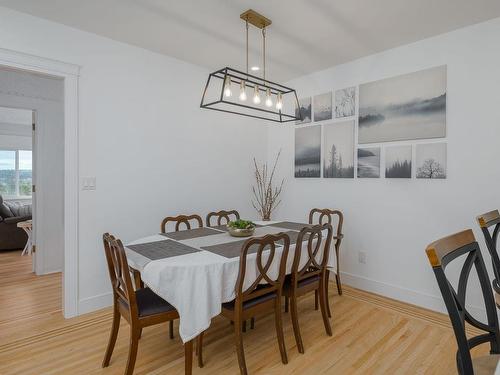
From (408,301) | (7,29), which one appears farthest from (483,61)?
(7,29)

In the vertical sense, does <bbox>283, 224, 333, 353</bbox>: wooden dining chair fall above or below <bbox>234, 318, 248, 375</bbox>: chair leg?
above

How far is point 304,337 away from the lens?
8.10ft

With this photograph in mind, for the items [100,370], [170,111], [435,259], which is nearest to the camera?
[435,259]

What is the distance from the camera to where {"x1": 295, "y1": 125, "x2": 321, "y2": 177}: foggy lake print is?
3.91 m

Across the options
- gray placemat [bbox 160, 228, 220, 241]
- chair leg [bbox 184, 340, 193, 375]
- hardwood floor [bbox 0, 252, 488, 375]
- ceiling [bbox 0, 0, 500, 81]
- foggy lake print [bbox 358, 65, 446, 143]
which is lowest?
hardwood floor [bbox 0, 252, 488, 375]

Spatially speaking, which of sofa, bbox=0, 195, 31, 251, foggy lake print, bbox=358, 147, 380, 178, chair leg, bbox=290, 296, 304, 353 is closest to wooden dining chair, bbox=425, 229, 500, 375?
chair leg, bbox=290, 296, 304, 353

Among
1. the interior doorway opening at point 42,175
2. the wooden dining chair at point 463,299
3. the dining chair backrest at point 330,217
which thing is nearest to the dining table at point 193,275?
the wooden dining chair at point 463,299

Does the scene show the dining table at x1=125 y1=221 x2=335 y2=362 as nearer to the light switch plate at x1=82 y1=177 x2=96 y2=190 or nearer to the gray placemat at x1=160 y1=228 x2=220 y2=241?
the gray placemat at x1=160 y1=228 x2=220 y2=241

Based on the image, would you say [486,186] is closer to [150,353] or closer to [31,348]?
[150,353]

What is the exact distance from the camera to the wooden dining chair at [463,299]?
1.00 meters

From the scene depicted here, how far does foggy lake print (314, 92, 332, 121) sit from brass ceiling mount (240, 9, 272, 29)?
1.39 metres

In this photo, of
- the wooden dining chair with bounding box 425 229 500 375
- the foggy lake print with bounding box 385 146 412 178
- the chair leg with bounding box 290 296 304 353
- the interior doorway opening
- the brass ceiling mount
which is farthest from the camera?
the interior doorway opening

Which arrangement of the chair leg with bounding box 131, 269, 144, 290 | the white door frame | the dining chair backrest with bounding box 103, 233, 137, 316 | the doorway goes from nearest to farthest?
the dining chair backrest with bounding box 103, 233, 137, 316 → the chair leg with bounding box 131, 269, 144, 290 → the white door frame → the doorway

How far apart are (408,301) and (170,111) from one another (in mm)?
3214
